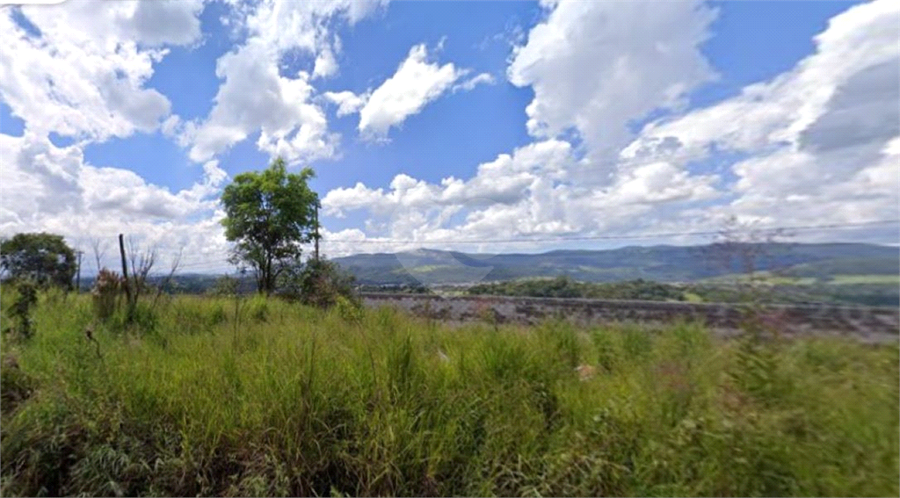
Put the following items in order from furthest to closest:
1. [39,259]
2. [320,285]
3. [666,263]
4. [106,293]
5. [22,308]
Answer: [320,285] < [39,259] < [106,293] < [22,308] < [666,263]

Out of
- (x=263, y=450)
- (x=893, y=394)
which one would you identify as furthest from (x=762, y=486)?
(x=263, y=450)

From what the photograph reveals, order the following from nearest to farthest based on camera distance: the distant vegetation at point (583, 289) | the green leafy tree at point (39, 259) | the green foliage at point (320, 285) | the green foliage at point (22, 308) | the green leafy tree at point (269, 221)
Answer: the distant vegetation at point (583, 289)
the green foliage at point (22, 308)
the green leafy tree at point (39, 259)
the green foliage at point (320, 285)
the green leafy tree at point (269, 221)

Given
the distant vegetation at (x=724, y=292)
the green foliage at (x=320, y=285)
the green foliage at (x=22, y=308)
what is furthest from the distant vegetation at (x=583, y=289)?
the green foliage at (x=22, y=308)

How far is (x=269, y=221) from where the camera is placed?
8.83m

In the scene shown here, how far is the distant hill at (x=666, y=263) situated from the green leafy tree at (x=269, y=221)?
578cm

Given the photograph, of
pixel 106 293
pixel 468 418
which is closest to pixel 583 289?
pixel 468 418

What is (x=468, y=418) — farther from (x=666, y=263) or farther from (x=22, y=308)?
(x=22, y=308)

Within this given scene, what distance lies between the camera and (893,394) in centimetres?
146

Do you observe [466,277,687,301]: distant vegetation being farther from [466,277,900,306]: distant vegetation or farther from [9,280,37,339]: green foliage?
[9,280,37,339]: green foliage

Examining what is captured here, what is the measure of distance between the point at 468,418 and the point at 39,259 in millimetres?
6995

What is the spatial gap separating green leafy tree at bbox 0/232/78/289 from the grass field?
2163 mm

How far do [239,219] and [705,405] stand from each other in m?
9.15

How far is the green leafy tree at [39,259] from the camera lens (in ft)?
14.4

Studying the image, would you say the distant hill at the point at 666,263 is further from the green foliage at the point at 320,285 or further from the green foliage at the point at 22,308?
the green foliage at the point at 22,308
